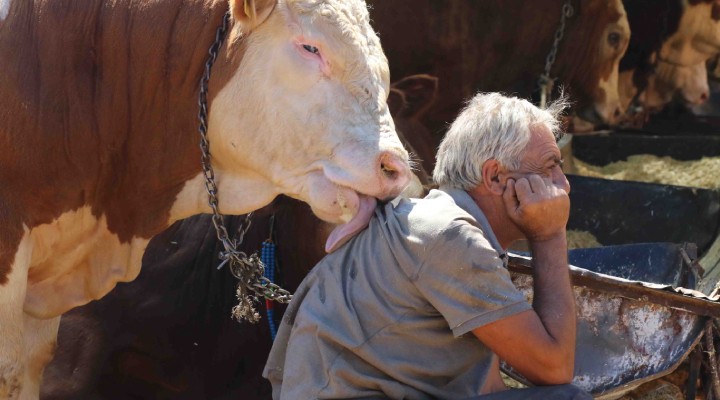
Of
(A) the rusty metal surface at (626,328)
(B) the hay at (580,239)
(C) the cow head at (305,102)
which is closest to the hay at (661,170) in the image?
(B) the hay at (580,239)

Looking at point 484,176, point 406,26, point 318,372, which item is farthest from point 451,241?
point 406,26

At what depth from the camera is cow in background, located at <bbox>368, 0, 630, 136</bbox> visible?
20.3 feet

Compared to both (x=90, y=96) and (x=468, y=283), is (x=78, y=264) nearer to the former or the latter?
(x=90, y=96)

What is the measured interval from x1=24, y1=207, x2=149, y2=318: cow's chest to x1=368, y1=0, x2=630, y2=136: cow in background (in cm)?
281

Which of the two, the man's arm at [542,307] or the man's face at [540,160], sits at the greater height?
the man's face at [540,160]

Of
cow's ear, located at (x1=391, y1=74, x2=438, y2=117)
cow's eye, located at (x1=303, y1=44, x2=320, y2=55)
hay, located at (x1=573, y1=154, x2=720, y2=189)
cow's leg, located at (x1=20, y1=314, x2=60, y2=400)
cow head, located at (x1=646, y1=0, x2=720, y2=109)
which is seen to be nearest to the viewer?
cow's eye, located at (x1=303, y1=44, x2=320, y2=55)

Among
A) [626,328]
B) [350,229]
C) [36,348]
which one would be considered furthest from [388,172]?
[36,348]

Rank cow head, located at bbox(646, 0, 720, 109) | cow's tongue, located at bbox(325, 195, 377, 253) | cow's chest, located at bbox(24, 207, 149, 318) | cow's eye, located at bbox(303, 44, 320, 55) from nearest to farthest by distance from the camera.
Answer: cow's tongue, located at bbox(325, 195, 377, 253) → cow's eye, located at bbox(303, 44, 320, 55) → cow's chest, located at bbox(24, 207, 149, 318) → cow head, located at bbox(646, 0, 720, 109)

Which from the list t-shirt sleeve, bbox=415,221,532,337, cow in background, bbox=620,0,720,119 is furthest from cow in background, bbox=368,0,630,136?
t-shirt sleeve, bbox=415,221,532,337

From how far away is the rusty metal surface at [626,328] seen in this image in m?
3.23

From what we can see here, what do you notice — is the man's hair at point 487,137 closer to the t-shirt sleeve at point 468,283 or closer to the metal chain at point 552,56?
the t-shirt sleeve at point 468,283

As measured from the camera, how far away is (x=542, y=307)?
9.20 feet

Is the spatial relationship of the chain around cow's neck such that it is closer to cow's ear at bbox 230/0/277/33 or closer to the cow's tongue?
cow's ear at bbox 230/0/277/33

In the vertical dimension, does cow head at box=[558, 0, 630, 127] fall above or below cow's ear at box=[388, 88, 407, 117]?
below
